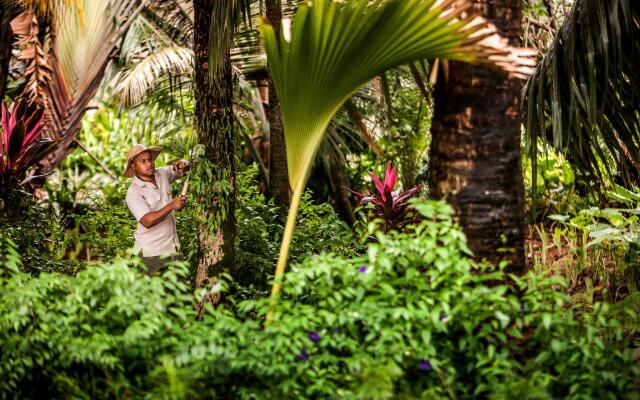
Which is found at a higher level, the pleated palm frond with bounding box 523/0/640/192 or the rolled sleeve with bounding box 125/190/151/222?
the pleated palm frond with bounding box 523/0/640/192

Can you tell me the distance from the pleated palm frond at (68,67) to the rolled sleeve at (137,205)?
292 cm

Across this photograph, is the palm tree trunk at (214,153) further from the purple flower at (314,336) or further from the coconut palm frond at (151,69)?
the coconut palm frond at (151,69)

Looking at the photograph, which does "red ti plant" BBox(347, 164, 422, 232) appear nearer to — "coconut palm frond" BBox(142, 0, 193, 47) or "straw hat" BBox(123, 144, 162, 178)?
"straw hat" BBox(123, 144, 162, 178)

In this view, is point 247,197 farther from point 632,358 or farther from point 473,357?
point 632,358

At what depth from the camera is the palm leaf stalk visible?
3.67 m

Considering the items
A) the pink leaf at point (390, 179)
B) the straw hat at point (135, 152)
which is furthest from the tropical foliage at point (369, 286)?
the pink leaf at point (390, 179)

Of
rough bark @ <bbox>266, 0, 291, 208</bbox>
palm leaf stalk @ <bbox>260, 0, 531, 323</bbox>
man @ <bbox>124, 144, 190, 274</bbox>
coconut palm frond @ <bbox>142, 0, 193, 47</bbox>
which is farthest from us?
coconut palm frond @ <bbox>142, 0, 193, 47</bbox>

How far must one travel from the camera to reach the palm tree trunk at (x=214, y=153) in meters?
5.23

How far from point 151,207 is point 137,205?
0.40 ft

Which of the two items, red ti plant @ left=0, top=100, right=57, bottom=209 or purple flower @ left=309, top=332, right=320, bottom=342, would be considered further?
red ti plant @ left=0, top=100, right=57, bottom=209

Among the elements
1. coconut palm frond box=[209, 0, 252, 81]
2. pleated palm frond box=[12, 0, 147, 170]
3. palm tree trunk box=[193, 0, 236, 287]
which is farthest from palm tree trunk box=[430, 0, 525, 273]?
pleated palm frond box=[12, 0, 147, 170]

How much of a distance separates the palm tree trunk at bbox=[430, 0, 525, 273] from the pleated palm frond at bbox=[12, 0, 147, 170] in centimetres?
515

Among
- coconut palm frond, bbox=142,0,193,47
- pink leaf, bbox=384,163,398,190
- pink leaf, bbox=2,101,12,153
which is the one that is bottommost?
pink leaf, bbox=384,163,398,190

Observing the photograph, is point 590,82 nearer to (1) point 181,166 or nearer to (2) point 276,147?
(1) point 181,166
